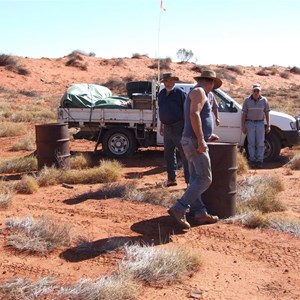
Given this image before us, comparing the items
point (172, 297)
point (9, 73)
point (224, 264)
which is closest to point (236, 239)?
point (224, 264)

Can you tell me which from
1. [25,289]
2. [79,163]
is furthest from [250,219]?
[79,163]

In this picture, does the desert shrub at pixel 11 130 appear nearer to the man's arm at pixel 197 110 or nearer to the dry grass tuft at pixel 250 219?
the dry grass tuft at pixel 250 219

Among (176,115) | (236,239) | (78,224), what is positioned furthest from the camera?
(176,115)

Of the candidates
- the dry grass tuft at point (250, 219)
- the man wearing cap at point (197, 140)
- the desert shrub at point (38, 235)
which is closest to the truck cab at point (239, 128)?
the dry grass tuft at point (250, 219)

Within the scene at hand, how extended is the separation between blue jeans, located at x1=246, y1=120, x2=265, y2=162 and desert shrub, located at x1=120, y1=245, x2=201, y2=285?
621 cm

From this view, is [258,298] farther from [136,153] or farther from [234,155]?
[136,153]

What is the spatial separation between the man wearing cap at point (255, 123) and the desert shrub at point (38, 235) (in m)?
6.06

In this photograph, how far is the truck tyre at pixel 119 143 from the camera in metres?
12.4

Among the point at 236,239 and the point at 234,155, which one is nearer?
the point at 236,239

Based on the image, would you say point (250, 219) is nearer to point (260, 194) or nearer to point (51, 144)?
point (260, 194)

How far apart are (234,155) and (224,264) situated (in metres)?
2.04

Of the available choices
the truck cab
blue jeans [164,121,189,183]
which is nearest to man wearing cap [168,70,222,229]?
blue jeans [164,121,189,183]

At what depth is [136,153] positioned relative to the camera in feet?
43.2

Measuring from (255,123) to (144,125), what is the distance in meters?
2.66
